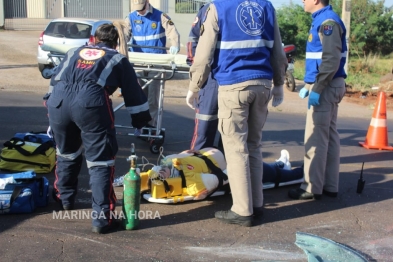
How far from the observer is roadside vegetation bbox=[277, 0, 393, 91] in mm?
24281

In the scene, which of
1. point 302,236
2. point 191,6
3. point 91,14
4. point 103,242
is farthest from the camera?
point 91,14

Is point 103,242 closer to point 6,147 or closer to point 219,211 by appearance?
point 219,211

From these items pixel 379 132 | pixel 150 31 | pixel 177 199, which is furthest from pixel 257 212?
pixel 379 132

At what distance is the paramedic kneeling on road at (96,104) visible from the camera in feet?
14.5

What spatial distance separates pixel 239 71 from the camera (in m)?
4.64

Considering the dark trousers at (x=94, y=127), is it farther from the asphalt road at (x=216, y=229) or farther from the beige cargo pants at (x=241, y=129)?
the beige cargo pants at (x=241, y=129)

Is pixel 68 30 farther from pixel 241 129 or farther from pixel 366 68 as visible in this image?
pixel 366 68

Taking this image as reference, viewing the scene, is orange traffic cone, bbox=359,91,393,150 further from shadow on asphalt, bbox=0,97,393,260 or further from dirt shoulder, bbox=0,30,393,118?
dirt shoulder, bbox=0,30,393,118

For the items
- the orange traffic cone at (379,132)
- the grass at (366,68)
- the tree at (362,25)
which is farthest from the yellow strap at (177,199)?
the tree at (362,25)

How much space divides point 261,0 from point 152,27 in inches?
132

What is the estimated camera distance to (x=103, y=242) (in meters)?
4.35

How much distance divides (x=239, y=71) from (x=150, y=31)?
139 inches

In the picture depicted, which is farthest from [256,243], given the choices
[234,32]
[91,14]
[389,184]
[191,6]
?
[91,14]

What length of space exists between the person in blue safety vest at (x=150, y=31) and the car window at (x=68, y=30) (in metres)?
8.86
